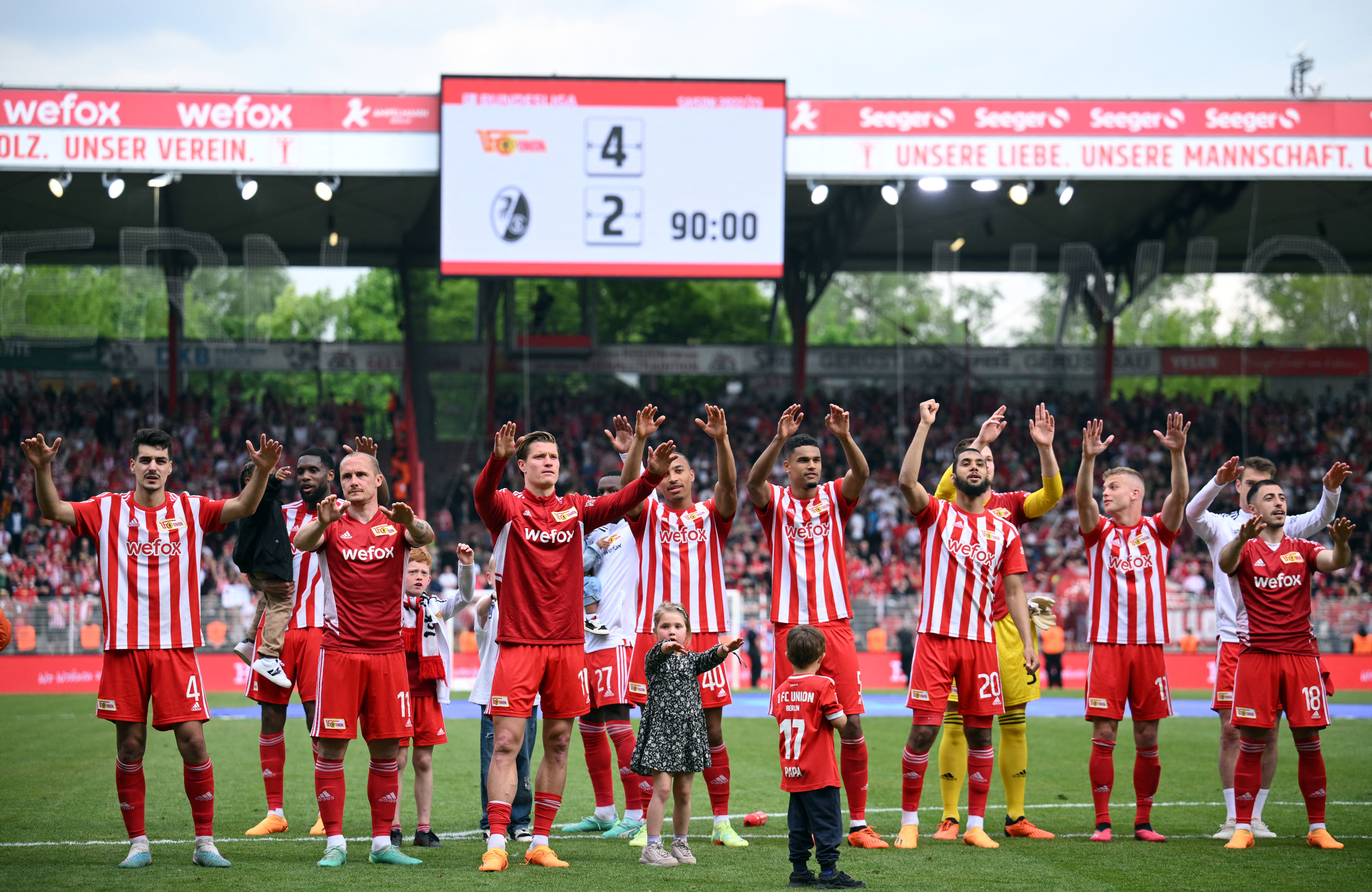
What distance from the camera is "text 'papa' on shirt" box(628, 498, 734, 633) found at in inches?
333

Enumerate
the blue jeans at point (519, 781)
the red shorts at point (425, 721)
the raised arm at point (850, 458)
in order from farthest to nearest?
the blue jeans at point (519, 781) < the red shorts at point (425, 721) < the raised arm at point (850, 458)

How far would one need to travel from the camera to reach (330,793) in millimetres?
7238

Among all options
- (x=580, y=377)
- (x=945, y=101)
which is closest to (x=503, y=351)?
(x=580, y=377)

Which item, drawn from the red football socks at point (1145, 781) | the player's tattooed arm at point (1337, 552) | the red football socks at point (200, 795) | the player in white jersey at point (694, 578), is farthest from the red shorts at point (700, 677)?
the player's tattooed arm at point (1337, 552)

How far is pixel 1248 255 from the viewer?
31.3 meters

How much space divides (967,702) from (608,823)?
8.29 ft

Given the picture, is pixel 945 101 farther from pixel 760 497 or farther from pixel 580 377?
pixel 760 497

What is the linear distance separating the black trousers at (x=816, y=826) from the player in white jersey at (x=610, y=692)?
1.59 metres

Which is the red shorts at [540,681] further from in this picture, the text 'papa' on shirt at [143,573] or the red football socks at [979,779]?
the red football socks at [979,779]

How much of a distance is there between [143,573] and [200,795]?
4.35 ft

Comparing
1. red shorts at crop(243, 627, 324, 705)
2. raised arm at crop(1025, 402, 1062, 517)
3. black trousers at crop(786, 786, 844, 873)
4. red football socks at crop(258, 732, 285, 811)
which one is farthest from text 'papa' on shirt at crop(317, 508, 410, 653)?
raised arm at crop(1025, 402, 1062, 517)

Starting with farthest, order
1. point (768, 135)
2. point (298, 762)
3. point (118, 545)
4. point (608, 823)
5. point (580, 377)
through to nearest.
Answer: point (580, 377), point (768, 135), point (298, 762), point (608, 823), point (118, 545)

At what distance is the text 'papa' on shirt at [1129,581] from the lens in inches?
332

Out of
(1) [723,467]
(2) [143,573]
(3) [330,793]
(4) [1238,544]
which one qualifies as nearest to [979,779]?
(4) [1238,544]
